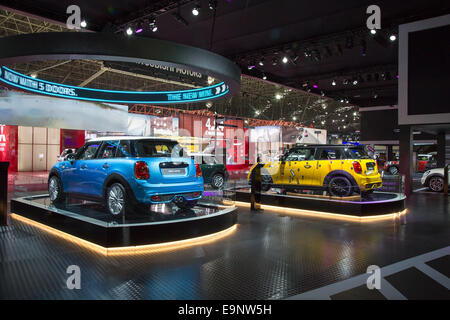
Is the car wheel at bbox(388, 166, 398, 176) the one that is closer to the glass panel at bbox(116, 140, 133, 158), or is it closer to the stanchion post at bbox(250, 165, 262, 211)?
the stanchion post at bbox(250, 165, 262, 211)

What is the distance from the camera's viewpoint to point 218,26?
34.7 ft

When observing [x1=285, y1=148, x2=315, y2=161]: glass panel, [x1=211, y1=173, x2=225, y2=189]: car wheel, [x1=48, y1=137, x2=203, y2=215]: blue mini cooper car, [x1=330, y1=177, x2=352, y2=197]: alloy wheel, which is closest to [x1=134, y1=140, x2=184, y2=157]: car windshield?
[x1=48, y1=137, x2=203, y2=215]: blue mini cooper car

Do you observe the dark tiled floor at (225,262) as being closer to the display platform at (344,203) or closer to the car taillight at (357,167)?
the display platform at (344,203)

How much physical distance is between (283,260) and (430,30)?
9.84m

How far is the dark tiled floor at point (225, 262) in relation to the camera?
10.7ft

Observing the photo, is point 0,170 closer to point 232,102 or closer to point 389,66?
point 389,66

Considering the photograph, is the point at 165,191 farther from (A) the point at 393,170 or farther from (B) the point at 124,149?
(A) the point at 393,170

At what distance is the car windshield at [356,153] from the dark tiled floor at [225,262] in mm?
2075

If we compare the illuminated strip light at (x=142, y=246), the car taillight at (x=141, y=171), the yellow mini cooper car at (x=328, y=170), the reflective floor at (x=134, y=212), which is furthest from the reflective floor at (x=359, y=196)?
the car taillight at (x=141, y=171)

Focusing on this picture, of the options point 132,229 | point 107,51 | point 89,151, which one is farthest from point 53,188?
point 107,51

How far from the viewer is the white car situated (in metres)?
12.2

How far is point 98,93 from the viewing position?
902 centimetres

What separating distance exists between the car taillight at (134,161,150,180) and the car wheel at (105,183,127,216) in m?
0.35

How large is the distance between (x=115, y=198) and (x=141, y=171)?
710mm
